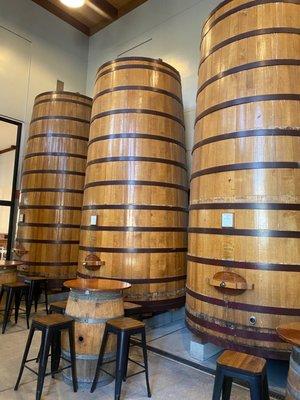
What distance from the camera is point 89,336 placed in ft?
8.97

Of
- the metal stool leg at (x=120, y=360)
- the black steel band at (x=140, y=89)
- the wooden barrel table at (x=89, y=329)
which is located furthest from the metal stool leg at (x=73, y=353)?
the black steel band at (x=140, y=89)

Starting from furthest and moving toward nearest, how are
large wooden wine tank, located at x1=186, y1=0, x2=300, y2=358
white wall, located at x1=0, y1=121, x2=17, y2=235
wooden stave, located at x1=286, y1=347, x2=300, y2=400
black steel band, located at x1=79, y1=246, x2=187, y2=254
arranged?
1. white wall, located at x1=0, y1=121, x2=17, y2=235
2. black steel band, located at x1=79, y1=246, x2=187, y2=254
3. large wooden wine tank, located at x1=186, y1=0, x2=300, y2=358
4. wooden stave, located at x1=286, y1=347, x2=300, y2=400

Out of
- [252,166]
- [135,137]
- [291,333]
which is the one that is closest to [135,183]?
[135,137]

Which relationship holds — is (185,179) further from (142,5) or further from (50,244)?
(142,5)

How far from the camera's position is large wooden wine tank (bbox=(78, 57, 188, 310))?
3863 millimetres

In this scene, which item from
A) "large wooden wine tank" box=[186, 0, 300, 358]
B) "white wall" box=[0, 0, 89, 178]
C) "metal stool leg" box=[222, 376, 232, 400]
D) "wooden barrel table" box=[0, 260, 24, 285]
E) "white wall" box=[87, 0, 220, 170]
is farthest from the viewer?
"white wall" box=[0, 0, 89, 178]

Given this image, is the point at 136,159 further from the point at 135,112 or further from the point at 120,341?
the point at 120,341

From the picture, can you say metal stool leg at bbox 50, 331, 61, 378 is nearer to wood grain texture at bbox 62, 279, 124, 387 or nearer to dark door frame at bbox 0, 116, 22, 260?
wood grain texture at bbox 62, 279, 124, 387

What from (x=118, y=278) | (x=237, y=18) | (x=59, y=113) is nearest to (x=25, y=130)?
(x=59, y=113)

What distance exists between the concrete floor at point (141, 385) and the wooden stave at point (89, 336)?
135 millimetres

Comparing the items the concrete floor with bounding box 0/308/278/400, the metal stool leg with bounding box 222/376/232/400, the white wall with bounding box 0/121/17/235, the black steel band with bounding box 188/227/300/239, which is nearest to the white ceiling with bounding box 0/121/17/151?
the white wall with bounding box 0/121/17/235

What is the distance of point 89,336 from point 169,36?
5.33m

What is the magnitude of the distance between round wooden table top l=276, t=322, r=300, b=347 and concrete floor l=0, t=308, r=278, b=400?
853 mm

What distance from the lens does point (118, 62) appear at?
428 cm
